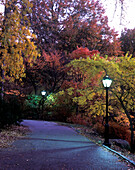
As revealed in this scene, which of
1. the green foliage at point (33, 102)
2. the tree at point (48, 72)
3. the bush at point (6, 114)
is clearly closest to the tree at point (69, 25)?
the tree at point (48, 72)

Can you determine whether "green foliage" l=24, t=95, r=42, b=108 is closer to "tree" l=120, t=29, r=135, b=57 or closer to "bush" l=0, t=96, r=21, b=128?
"bush" l=0, t=96, r=21, b=128

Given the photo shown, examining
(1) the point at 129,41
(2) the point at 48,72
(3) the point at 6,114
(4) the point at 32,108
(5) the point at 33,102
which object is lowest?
(4) the point at 32,108

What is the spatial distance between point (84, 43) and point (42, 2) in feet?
→ 29.3

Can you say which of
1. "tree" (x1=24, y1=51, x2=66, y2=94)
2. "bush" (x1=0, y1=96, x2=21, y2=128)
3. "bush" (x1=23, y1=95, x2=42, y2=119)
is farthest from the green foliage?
"bush" (x1=0, y1=96, x2=21, y2=128)

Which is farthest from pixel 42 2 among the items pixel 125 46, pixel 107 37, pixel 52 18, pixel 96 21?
pixel 125 46

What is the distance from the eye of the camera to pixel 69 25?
31.2 meters

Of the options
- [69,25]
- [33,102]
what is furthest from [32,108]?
[69,25]

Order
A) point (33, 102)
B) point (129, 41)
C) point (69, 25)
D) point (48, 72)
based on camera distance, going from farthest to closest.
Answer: point (129, 41) → point (69, 25) → point (48, 72) → point (33, 102)

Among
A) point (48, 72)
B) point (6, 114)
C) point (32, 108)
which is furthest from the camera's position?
point (48, 72)

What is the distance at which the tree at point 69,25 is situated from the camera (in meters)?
31.5

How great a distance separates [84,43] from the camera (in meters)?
31.9

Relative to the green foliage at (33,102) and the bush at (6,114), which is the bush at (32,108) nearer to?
the green foliage at (33,102)

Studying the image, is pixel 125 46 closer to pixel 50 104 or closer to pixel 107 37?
pixel 107 37

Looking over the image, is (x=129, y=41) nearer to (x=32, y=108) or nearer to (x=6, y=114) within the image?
(x=32, y=108)
